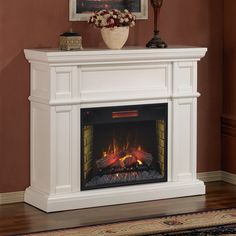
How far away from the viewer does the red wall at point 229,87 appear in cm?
704

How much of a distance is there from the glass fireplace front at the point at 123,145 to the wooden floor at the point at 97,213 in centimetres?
23

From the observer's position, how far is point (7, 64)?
6254 mm

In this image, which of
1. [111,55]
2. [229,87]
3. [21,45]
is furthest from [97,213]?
[229,87]

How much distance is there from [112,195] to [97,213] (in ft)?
0.94

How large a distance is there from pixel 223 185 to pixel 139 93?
1254 mm

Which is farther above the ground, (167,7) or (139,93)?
(167,7)

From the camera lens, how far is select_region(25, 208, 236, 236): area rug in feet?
18.1

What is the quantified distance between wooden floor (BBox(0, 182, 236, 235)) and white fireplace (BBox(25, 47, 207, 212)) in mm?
99

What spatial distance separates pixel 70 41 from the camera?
6137mm

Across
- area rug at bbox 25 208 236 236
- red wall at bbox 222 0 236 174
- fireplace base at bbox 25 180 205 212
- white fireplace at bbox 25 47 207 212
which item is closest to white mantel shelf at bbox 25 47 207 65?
white fireplace at bbox 25 47 207 212

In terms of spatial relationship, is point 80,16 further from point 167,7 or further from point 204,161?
point 204,161

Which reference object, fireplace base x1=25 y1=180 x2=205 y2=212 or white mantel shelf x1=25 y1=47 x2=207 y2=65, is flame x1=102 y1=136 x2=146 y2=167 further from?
white mantel shelf x1=25 y1=47 x2=207 y2=65

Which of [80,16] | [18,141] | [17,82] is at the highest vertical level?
[80,16]

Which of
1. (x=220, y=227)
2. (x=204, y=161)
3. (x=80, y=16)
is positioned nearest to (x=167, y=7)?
(x=80, y=16)
